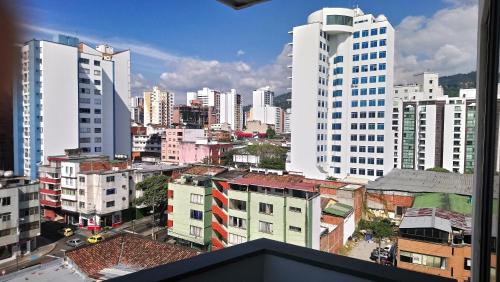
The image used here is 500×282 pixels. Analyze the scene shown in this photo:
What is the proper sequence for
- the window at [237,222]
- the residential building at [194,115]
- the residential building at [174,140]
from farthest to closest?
1. the residential building at [194,115]
2. the residential building at [174,140]
3. the window at [237,222]

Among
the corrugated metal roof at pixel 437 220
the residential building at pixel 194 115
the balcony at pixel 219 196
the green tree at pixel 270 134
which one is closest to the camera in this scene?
the corrugated metal roof at pixel 437 220

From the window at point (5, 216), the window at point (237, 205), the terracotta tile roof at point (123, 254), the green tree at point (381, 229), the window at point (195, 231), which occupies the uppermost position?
the window at point (237, 205)

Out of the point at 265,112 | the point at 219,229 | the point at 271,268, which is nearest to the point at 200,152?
the point at 219,229

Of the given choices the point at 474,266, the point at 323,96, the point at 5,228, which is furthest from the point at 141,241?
the point at 323,96

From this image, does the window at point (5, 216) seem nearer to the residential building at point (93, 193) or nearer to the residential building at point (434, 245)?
the residential building at point (93, 193)

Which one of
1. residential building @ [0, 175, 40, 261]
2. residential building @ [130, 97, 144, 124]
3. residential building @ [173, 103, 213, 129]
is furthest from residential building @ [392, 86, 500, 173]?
residential building @ [130, 97, 144, 124]

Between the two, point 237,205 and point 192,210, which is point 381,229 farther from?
point 192,210

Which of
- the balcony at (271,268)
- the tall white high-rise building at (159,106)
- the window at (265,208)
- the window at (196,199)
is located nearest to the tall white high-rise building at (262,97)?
the tall white high-rise building at (159,106)

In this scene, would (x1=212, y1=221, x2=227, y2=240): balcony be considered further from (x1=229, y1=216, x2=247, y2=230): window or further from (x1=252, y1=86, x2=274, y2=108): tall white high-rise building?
(x1=252, y1=86, x2=274, y2=108): tall white high-rise building
